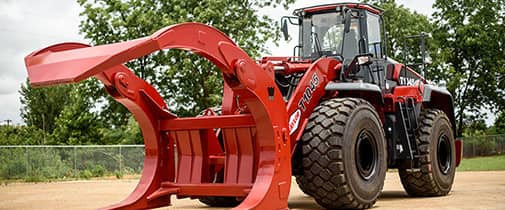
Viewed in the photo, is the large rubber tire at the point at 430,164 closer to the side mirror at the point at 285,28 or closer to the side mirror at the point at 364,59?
the side mirror at the point at 364,59

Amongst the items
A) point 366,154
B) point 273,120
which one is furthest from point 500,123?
point 273,120

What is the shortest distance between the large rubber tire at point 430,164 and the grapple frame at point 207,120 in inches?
97.2

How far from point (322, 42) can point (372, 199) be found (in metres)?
3.01

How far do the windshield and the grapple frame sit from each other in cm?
114

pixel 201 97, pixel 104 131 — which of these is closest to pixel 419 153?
pixel 201 97

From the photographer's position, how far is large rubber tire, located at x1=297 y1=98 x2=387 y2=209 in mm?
8391

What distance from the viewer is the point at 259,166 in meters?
7.83

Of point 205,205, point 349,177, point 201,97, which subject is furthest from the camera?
point 201,97

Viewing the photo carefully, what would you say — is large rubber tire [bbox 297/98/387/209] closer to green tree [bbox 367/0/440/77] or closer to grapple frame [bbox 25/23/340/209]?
grapple frame [bbox 25/23/340/209]

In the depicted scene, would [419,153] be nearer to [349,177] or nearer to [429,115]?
[429,115]

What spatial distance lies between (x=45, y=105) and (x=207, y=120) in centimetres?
5032

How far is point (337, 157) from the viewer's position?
27.5ft

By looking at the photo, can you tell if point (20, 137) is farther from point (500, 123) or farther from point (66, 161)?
point (500, 123)

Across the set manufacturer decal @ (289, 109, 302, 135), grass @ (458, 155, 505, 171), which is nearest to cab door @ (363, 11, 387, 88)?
manufacturer decal @ (289, 109, 302, 135)
